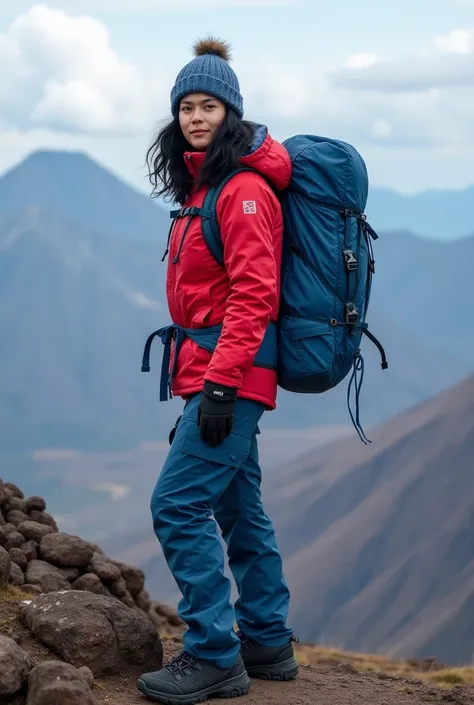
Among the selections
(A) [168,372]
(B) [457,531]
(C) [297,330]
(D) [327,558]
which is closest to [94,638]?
(A) [168,372]

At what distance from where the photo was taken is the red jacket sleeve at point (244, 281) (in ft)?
13.8

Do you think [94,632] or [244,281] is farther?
[94,632]

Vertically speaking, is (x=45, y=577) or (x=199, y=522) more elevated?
(x=199, y=522)

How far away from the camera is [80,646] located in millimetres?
4637

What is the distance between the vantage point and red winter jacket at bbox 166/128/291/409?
421 centimetres

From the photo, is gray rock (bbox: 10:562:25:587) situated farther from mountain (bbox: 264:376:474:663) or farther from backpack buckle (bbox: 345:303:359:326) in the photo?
mountain (bbox: 264:376:474:663)

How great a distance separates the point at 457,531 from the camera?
21.9 meters

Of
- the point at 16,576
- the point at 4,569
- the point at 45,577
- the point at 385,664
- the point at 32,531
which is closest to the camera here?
the point at 4,569

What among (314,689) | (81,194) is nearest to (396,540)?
(314,689)

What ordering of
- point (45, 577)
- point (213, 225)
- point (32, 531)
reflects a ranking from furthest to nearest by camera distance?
point (32, 531), point (45, 577), point (213, 225)

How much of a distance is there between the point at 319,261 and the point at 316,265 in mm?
25

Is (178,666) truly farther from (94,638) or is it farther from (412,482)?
(412,482)

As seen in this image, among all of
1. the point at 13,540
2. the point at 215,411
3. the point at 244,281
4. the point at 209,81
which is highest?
the point at 209,81

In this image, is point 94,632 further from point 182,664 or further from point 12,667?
point 12,667
